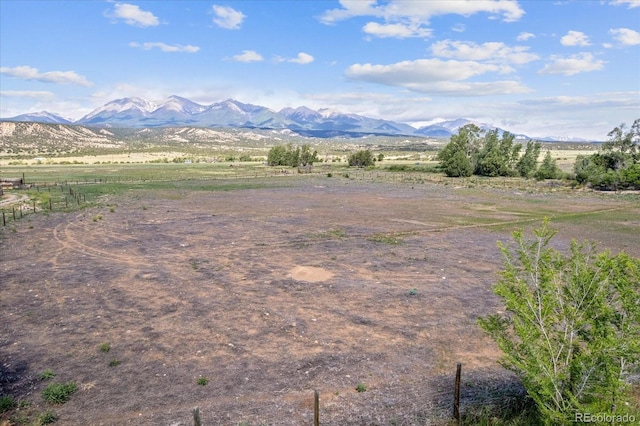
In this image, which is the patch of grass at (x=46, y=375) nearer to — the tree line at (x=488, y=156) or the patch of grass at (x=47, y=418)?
the patch of grass at (x=47, y=418)

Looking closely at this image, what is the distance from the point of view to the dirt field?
9.61 meters

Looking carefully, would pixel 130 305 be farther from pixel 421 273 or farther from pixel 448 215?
pixel 448 215

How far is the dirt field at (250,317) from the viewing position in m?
9.61

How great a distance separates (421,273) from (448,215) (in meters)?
20.3

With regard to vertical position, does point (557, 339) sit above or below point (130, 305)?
above

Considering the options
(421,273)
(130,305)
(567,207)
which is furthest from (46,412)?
(567,207)

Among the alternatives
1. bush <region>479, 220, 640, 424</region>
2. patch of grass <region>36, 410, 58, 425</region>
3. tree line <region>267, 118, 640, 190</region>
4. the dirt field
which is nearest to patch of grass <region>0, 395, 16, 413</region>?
the dirt field

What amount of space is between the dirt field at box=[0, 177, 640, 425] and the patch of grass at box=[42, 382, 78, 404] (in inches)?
6.7

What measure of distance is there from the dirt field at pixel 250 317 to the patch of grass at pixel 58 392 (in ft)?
0.56

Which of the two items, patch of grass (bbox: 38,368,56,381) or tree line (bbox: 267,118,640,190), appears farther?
tree line (bbox: 267,118,640,190)

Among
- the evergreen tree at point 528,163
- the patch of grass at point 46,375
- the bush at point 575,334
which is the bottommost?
the patch of grass at point 46,375

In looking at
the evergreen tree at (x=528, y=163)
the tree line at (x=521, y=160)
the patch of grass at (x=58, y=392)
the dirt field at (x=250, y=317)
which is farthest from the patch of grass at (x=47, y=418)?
the evergreen tree at (x=528, y=163)

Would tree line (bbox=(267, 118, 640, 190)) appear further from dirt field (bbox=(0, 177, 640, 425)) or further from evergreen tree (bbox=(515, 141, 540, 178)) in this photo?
dirt field (bbox=(0, 177, 640, 425))

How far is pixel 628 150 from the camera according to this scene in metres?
72.4
